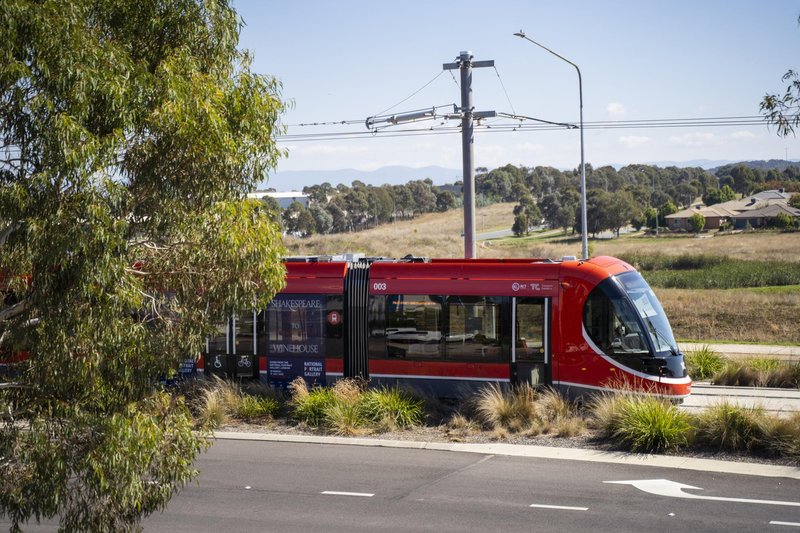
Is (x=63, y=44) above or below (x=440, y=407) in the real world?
above

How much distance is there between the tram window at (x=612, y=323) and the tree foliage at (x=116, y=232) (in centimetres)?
918

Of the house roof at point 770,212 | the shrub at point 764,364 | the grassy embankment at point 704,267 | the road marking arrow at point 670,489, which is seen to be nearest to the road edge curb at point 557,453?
the road marking arrow at point 670,489

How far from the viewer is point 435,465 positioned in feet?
49.1

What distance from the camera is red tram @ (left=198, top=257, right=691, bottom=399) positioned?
17484mm

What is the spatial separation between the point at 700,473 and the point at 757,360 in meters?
9.39

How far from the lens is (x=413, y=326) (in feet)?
62.0

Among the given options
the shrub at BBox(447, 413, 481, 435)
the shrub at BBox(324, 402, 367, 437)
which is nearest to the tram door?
the shrub at BBox(447, 413, 481, 435)

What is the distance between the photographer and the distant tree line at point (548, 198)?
85.1m

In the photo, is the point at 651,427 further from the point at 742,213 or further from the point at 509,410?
the point at 742,213

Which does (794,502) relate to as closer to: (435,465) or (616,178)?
(435,465)

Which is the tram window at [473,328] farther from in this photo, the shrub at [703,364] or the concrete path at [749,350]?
the concrete path at [749,350]

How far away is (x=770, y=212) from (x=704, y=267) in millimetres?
27286

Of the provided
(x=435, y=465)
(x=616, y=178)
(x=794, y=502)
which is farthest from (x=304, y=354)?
(x=616, y=178)

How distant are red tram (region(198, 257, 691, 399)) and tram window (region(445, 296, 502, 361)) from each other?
0.02 meters
